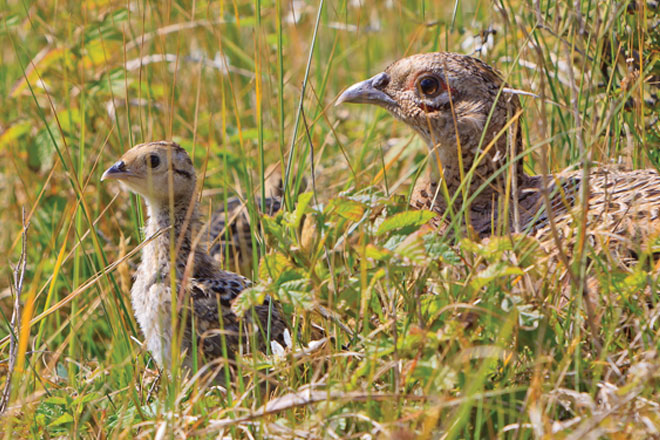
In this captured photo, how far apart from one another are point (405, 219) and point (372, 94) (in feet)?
4.56

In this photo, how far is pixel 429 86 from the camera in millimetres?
3674

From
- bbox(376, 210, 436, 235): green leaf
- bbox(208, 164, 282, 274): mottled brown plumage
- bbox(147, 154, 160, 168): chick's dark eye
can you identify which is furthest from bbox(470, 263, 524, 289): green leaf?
bbox(208, 164, 282, 274): mottled brown plumage

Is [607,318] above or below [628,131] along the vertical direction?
below

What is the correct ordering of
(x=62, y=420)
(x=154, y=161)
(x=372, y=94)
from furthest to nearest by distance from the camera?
1. (x=372, y=94)
2. (x=154, y=161)
3. (x=62, y=420)

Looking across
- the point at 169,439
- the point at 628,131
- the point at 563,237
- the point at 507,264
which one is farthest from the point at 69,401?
the point at 628,131

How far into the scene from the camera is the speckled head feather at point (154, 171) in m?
3.56

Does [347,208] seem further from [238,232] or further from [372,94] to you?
[238,232]

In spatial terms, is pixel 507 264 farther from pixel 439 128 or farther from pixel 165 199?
pixel 165 199

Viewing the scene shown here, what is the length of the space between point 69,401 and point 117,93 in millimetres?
2553

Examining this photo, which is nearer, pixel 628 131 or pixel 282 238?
pixel 282 238

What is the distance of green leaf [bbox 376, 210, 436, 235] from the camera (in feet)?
8.32

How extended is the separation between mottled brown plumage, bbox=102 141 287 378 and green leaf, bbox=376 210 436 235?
0.81 meters

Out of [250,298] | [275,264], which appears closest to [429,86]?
[275,264]

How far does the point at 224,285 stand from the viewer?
11.3ft
